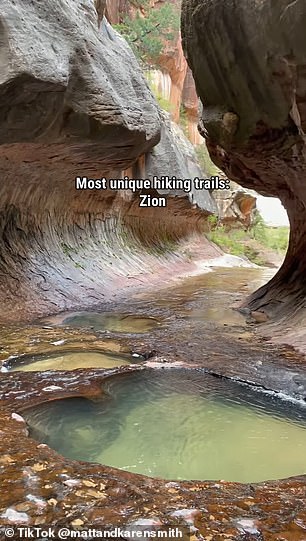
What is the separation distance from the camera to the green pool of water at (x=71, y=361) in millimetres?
3773

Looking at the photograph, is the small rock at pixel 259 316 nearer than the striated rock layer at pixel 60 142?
No

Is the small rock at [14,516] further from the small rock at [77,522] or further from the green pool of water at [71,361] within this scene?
the green pool of water at [71,361]

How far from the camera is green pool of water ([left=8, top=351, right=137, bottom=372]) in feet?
12.4

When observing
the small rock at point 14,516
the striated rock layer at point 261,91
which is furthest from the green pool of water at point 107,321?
the small rock at point 14,516

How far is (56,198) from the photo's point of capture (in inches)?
339

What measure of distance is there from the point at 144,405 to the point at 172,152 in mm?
11389

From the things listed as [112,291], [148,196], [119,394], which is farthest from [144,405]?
[148,196]

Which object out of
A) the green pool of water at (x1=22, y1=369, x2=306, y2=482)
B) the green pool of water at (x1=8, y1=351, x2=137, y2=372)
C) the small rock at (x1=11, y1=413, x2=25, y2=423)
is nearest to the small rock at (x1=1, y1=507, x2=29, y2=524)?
the green pool of water at (x1=22, y1=369, x2=306, y2=482)

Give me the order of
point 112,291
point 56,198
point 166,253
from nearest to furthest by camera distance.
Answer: point 56,198
point 112,291
point 166,253

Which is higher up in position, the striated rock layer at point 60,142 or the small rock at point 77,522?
the striated rock layer at point 60,142

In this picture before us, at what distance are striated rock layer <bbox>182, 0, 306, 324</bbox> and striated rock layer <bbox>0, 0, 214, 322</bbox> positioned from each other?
4.83 feet

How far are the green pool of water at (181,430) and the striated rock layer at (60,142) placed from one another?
11.8 feet

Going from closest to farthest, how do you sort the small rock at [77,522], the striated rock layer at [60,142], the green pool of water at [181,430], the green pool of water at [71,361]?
the small rock at [77,522]
the green pool of water at [181,430]
the green pool of water at [71,361]
the striated rock layer at [60,142]

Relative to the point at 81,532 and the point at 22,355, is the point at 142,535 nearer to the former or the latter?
the point at 81,532
